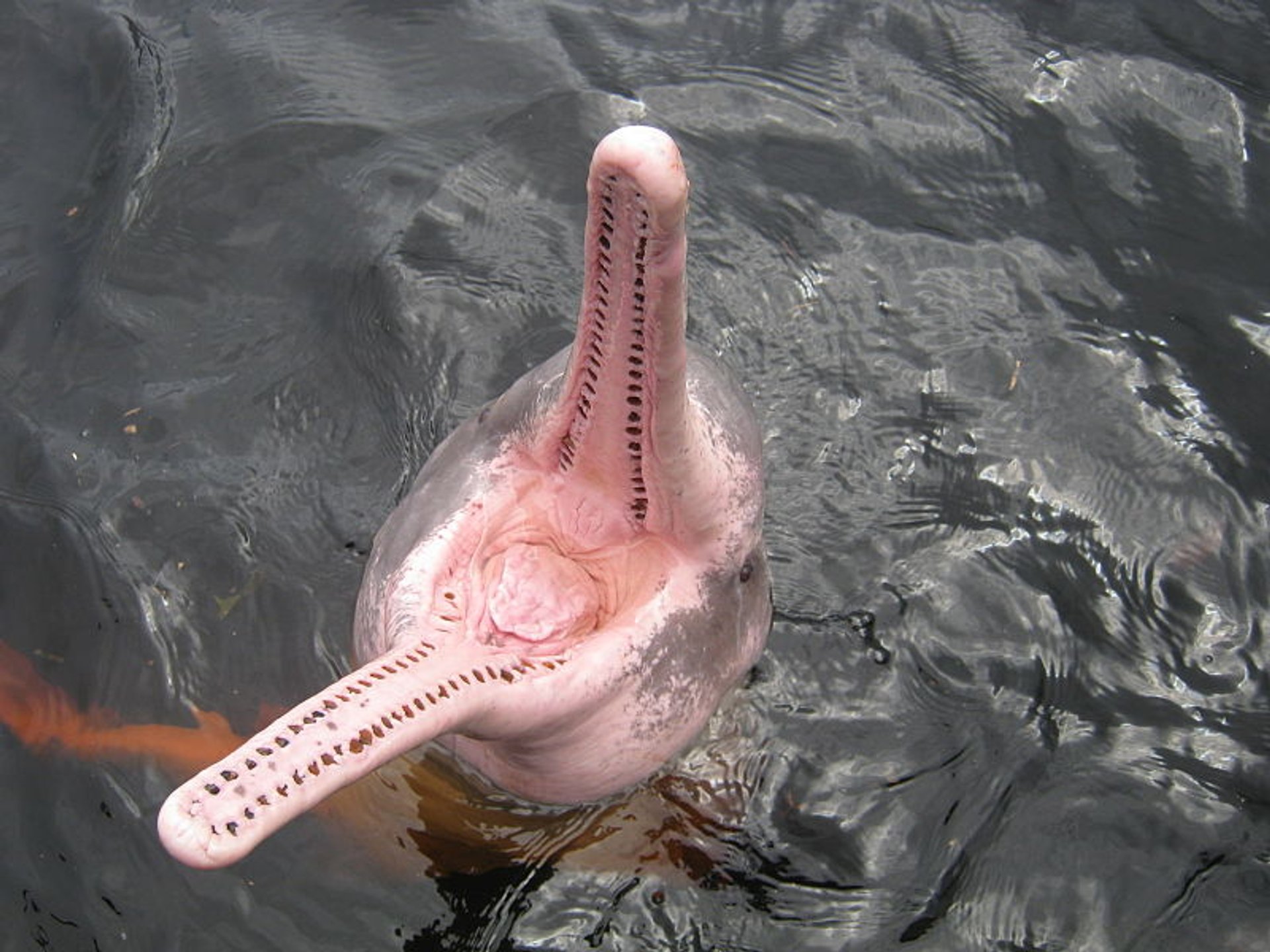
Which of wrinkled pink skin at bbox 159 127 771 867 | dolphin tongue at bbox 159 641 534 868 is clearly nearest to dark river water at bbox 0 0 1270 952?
wrinkled pink skin at bbox 159 127 771 867

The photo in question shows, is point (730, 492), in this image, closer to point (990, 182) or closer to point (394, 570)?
point (394, 570)

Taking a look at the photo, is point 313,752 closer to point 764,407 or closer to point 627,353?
point 627,353

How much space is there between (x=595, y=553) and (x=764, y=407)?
2315mm

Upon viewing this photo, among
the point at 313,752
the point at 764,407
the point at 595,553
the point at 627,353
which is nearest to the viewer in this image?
the point at 313,752

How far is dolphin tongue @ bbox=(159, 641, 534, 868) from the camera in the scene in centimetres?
360

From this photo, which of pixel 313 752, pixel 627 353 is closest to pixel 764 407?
pixel 627 353

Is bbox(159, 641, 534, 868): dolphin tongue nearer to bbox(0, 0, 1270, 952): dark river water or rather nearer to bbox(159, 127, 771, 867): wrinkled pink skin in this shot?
bbox(159, 127, 771, 867): wrinkled pink skin

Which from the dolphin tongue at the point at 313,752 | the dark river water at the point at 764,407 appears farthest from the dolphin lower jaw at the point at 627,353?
the dark river water at the point at 764,407

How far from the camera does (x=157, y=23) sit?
884 cm

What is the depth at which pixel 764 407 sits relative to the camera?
7.62 metres

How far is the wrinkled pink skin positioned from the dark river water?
69cm

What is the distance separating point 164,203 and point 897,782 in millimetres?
4854

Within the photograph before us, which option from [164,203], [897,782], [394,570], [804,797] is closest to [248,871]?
[394,570]

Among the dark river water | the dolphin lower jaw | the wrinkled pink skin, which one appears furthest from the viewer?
the dark river water
